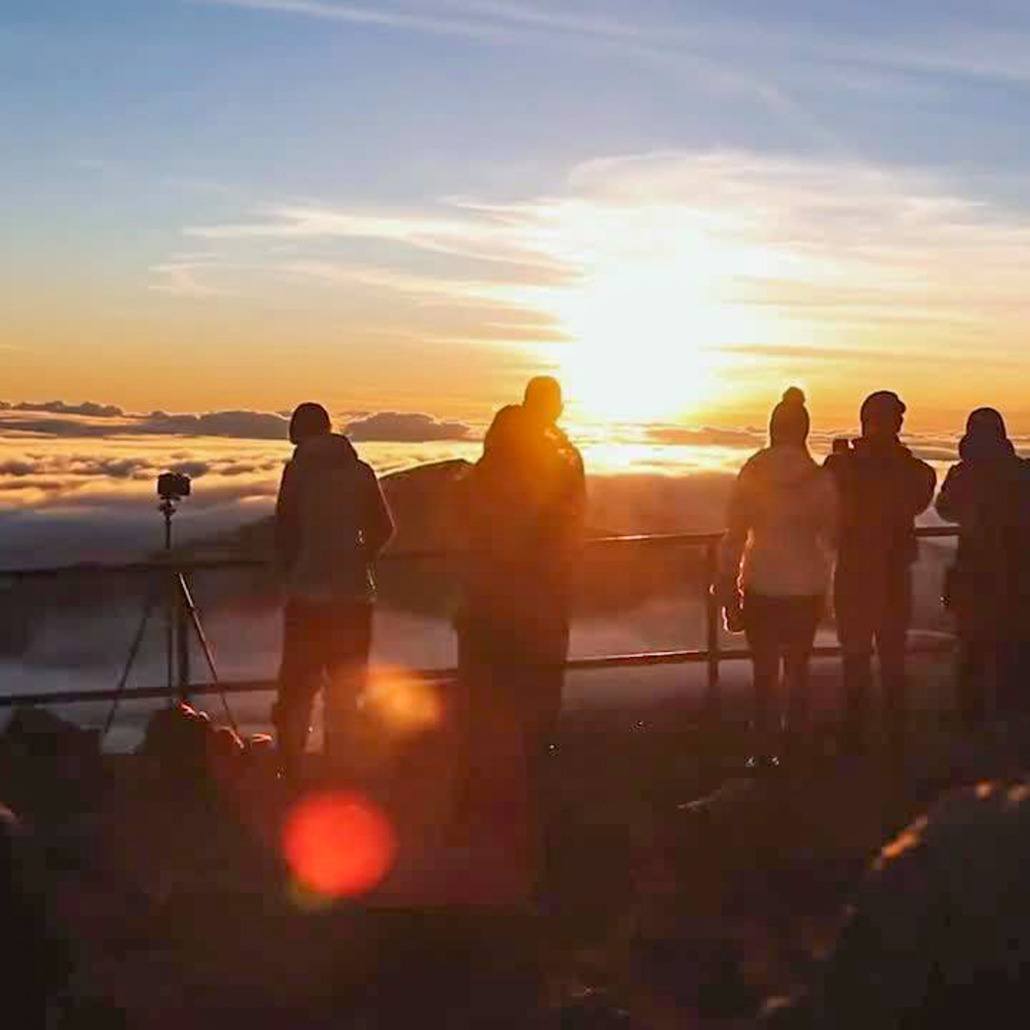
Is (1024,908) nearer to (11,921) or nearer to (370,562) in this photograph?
(11,921)

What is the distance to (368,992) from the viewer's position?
647cm

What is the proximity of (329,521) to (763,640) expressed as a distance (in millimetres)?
2148

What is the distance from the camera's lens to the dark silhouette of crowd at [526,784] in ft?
21.1

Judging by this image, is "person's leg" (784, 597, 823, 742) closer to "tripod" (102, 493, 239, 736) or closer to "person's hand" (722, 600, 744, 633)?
"person's hand" (722, 600, 744, 633)

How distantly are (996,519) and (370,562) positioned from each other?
10.6 ft

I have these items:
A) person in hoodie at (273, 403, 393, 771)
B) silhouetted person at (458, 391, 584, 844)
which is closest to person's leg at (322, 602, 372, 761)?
person in hoodie at (273, 403, 393, 771)

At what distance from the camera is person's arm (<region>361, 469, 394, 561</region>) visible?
8758 mm

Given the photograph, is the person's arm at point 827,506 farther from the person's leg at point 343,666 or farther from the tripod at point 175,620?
the tripod at point 175,620

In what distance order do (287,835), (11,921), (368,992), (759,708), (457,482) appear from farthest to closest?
(759,708)
(287,835)
(457,482)
(368,992)
(11,921)

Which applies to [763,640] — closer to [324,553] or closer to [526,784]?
[526,784]

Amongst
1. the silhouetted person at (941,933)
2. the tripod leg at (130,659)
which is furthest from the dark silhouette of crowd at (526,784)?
the tripod leg at (130,659)

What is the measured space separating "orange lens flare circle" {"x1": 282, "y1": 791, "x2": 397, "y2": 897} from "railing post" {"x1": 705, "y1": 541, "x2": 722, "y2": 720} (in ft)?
7.57

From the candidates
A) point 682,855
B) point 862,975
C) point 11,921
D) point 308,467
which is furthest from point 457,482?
point 862,975

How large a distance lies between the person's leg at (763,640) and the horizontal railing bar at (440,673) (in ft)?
2.07
